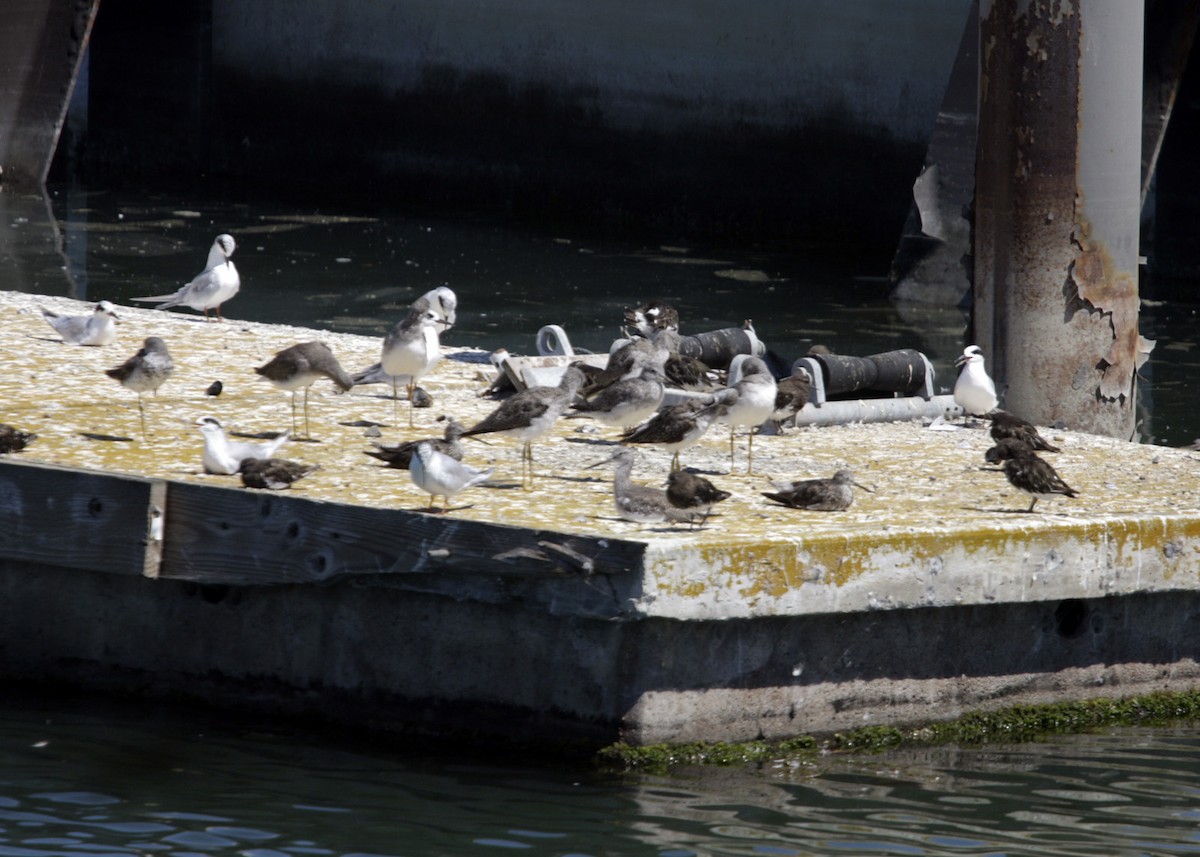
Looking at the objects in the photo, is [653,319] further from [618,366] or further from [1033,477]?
[1033,477]

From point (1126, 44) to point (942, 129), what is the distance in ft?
26.3

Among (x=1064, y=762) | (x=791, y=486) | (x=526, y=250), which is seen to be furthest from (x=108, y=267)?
(x=1064, y=762)

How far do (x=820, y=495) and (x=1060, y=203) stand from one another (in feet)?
14.3

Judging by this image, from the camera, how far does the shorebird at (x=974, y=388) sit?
465 inches

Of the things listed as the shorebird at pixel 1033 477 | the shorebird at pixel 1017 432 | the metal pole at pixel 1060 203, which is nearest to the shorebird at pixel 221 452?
the shorebird at pixel 1033 477

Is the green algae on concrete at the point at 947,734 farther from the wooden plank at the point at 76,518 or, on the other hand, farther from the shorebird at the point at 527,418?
the wooden plank at the point at 76,518

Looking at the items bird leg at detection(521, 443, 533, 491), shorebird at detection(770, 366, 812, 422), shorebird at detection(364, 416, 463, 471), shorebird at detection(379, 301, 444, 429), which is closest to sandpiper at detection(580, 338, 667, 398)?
shorebird at detection(770, 366, 812, 422)

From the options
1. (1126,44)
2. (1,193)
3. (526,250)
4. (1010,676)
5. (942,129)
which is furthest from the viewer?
(1,193)

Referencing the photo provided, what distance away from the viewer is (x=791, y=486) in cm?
918

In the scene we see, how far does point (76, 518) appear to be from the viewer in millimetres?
8695

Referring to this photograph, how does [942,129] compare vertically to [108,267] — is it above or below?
above

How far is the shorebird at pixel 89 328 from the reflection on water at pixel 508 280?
5131 mm

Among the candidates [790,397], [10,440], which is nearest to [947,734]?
[790,397]

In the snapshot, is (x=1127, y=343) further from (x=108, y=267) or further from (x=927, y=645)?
(x=108, y=267)
